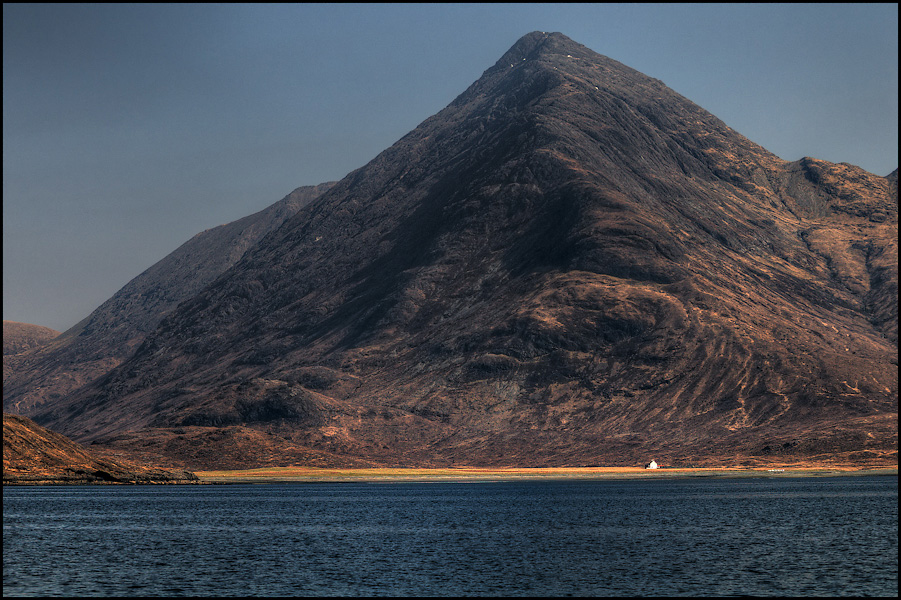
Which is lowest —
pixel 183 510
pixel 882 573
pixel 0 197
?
pixel 183 510

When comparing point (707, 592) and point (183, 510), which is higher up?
point (707, 592)

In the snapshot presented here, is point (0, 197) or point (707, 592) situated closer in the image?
point (0, 197)

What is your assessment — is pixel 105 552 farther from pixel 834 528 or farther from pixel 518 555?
pixel 834 528

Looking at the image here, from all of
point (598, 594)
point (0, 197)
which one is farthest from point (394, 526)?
point (0, 197)

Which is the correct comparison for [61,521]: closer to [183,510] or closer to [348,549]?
[183,510]

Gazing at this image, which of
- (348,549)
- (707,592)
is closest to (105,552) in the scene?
(348,549)

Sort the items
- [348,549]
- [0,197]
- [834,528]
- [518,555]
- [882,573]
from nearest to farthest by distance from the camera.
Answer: [0,197]
[882,573]
[518,555]
[348,549]
[834,528]

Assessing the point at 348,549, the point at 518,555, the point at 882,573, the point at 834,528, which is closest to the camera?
the point at 882,573
